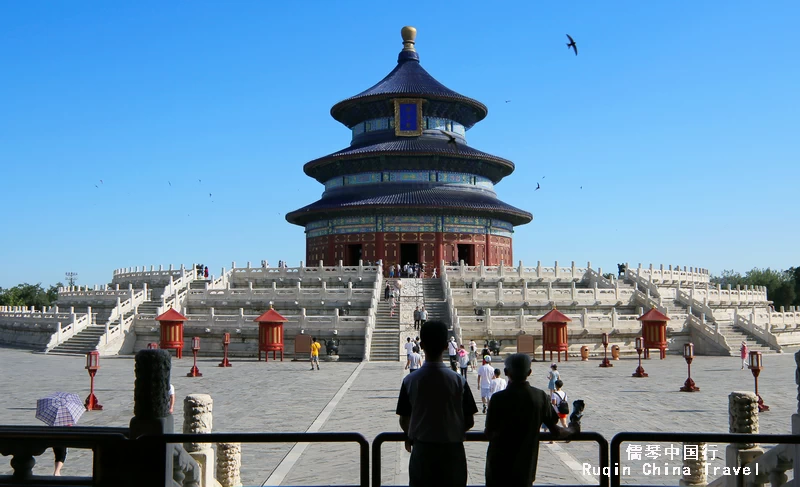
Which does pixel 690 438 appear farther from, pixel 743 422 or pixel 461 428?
pixel 743 422

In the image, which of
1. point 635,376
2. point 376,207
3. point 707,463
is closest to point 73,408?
point 707,463

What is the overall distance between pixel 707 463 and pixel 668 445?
1639 mm

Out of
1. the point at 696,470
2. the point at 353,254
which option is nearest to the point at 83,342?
the point at 353,254

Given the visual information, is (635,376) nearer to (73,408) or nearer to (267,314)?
(267,314)

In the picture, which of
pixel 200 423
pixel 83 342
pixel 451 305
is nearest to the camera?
pixel 200 423

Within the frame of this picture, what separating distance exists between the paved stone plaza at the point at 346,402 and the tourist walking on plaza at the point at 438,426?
16.6 ft

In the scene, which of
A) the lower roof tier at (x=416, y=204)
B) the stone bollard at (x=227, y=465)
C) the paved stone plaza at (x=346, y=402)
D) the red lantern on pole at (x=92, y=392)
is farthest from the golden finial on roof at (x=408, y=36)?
the stone bollard at (x=227, y=465)

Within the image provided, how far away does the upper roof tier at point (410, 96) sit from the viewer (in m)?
56.8

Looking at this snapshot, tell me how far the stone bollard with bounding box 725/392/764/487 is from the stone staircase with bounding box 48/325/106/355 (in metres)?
31.2

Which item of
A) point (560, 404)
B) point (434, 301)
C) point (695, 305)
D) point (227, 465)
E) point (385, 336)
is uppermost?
point (434, 301)

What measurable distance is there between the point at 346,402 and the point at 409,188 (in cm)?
3517

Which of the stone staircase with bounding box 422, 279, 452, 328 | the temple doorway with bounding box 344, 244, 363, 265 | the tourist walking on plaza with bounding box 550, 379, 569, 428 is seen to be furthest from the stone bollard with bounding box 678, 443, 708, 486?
the temple doorway with bounding box 344, 244, 363, 265

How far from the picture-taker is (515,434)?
6129mm

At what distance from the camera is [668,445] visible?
14344 mm
